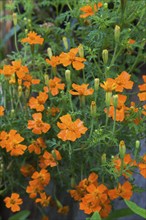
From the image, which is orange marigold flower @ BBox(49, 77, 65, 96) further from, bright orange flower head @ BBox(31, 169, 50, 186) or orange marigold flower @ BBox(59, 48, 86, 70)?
bright orange flower head @ BBox(31, 169, 50, 186)

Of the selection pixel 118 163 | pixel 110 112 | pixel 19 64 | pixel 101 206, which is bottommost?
pixel 101 206

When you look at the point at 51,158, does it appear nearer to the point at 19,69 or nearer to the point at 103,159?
the point at 103,159

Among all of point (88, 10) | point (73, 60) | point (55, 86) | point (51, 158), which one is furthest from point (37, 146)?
point (88, 10)

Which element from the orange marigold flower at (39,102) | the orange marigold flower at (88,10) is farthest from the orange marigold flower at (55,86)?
the orange marigold flower at (88,10)

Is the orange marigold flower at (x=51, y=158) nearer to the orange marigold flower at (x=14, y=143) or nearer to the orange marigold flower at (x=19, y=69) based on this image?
the orange marigold flower at (x=14, y=143)

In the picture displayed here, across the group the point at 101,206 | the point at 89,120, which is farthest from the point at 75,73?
the point at 101,206

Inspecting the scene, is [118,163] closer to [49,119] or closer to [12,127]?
[49,119]

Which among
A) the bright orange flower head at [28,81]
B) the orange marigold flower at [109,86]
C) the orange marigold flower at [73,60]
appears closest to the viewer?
the orange marigold flower at [109,86]
